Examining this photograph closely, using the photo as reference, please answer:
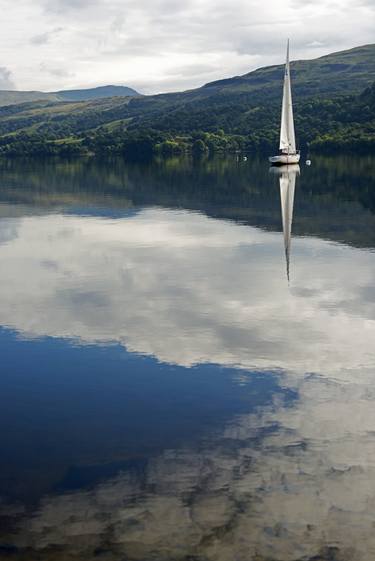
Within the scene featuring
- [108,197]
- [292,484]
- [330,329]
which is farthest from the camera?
[108,197]

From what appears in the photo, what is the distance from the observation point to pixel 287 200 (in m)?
97.4

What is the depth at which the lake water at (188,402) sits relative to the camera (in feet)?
60.4

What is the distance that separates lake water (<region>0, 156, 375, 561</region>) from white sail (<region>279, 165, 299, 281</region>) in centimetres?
234

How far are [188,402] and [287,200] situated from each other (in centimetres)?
7426

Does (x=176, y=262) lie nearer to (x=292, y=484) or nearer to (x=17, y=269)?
(x=17, y=269)

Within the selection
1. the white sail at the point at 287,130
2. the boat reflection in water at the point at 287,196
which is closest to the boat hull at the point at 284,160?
the boat reflection in water at the point at 287,196

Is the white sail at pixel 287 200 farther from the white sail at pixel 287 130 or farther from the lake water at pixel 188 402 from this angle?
the white sail at pixel 287 130

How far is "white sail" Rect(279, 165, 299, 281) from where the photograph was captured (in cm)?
6419

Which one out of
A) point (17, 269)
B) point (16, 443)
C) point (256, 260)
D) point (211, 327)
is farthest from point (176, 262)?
point (16, 443)

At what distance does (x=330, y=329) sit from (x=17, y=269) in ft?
90.5

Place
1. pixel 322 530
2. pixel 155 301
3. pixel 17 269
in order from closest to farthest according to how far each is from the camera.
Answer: pixel 322 530
pixel 155 301
pixel 17 269

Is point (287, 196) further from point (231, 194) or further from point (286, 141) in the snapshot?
point (286, 141)

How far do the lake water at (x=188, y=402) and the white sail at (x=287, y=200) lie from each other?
2.34 meters

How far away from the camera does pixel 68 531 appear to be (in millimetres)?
18484
